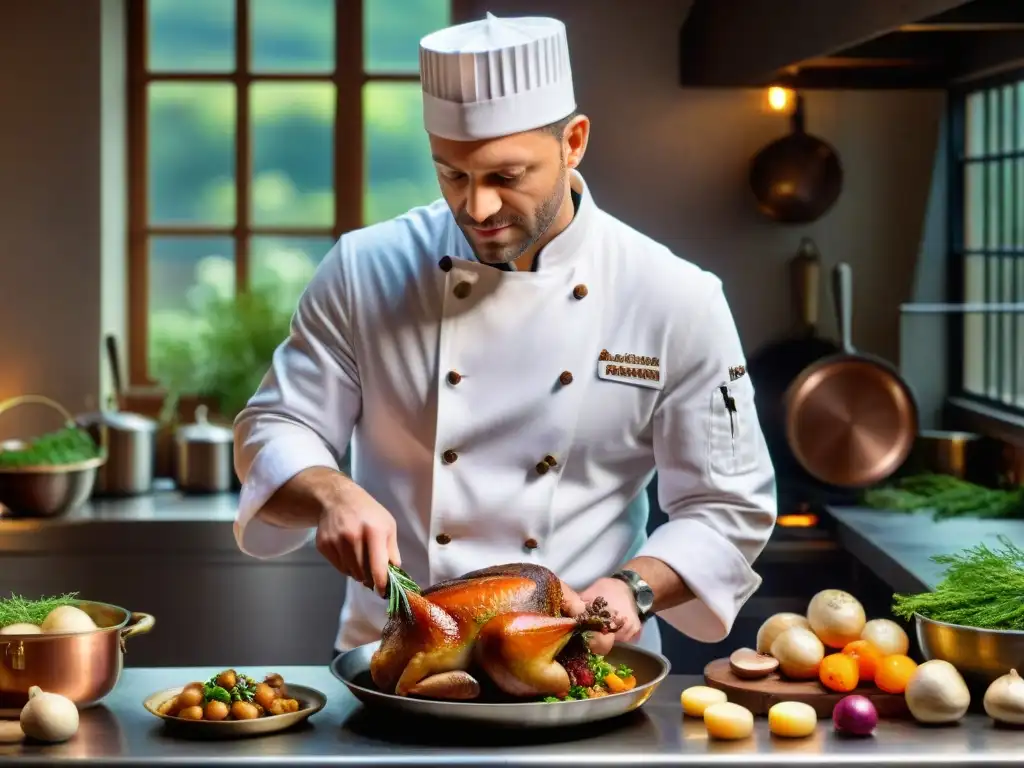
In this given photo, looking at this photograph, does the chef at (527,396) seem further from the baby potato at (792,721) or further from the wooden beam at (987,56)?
the wooden beam at (987,56)

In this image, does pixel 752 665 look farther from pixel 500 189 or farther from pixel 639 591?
pixel 500 189

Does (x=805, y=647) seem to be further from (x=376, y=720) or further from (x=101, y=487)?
(x=101, y=487)

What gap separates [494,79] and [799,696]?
883mm

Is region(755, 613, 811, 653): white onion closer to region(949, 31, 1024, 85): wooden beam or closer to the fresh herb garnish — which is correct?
the fresh herb garnish

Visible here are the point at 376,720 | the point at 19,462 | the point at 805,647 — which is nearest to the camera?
the point at 376,720

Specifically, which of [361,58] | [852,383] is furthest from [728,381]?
[361,58]

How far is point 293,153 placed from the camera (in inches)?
183

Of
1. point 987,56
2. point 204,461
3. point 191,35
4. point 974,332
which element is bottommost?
point 204,461

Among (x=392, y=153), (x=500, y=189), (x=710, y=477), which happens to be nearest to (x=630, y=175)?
(x=392, y=153)

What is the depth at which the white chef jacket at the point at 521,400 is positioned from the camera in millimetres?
2059

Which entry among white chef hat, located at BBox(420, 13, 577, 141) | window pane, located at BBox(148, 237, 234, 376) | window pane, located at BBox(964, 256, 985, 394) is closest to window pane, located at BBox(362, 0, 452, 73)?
window pane, located at BBox(148, 237, 234, 376)

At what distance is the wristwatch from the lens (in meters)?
1.82

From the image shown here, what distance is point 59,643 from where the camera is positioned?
170 cm

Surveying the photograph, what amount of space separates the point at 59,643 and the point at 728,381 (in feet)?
3.20
